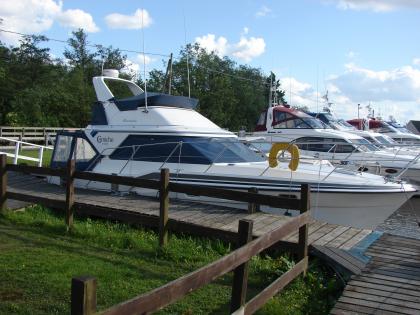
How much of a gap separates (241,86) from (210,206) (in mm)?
52043

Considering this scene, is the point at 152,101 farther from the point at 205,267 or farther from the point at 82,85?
the point at 82,85

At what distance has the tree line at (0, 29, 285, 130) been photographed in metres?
41.5

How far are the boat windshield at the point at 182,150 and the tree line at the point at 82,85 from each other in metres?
22.3

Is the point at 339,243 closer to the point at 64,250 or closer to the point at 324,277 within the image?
the point at 324,277

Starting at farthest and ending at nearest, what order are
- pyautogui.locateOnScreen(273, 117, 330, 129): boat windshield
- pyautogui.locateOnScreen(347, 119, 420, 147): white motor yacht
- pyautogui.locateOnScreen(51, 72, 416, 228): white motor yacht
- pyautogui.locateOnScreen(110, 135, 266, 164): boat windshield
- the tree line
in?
the tree line < pyautogui.locateOnScreen(347, 119, 420, 147): white motor yacht < pyautogui.locateOnScreen(273, 117, 330, 129): boat windshield < pyautogui.locateOnScreen(110, 135, 266, 164): boat windshield < pyautogui.locateOnScreen(51, 72, 416, 228): white motor yacht

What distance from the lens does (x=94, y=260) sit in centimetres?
702

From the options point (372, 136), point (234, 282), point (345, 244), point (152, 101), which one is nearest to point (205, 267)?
point (234, 282)

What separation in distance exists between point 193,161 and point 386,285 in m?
6.47

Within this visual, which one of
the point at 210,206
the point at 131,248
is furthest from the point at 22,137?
the point at 131,248

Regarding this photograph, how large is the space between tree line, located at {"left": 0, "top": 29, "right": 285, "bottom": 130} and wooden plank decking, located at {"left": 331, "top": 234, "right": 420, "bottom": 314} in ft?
92.8

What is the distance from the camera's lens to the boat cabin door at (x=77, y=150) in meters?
12.9

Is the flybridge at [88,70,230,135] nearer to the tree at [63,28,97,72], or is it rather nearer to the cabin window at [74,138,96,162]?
the cabin window at [74,138,96,162]

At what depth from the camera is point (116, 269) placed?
6.63m

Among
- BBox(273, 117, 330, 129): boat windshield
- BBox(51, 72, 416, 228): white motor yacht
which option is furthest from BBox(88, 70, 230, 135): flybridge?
BBox(273, 117, 330, 129): boat windshield
